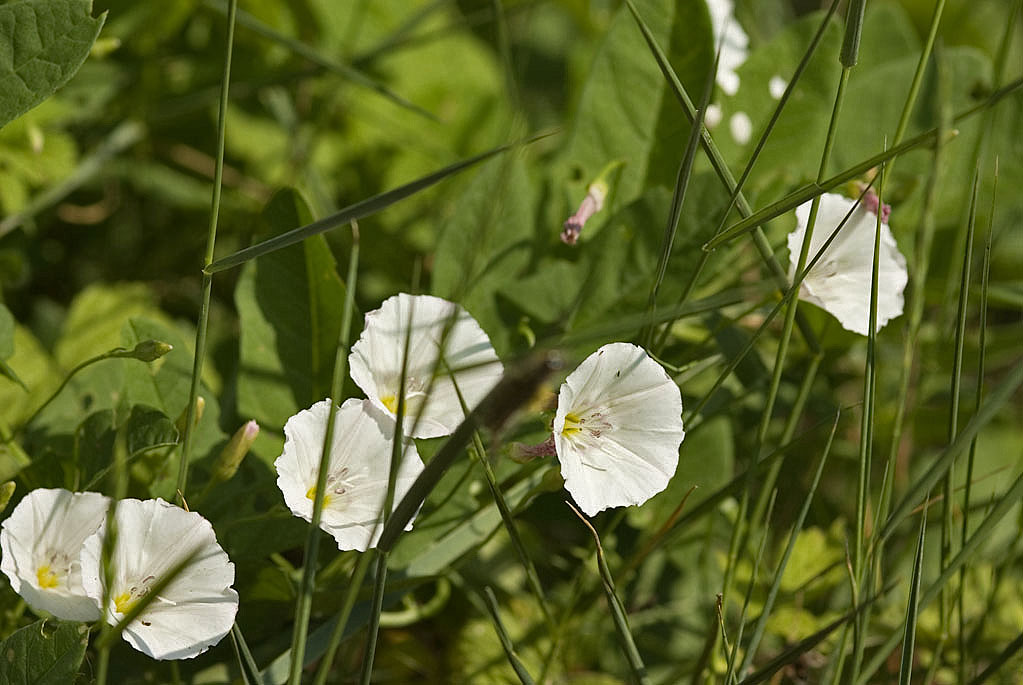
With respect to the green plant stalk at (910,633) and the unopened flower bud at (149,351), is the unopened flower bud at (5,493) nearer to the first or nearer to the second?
the unopened flower bud at (149,351)

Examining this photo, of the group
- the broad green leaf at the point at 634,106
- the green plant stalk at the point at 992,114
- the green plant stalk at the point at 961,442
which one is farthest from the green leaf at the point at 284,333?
the green plant stalk at the point at 992,114

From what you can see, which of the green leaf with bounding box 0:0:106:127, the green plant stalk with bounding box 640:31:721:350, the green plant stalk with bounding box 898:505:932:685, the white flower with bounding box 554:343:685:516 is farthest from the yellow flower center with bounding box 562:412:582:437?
the green leaf with bounding box 0:0:106:127

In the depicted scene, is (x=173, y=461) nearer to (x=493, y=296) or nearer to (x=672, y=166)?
(x=493, y=296)

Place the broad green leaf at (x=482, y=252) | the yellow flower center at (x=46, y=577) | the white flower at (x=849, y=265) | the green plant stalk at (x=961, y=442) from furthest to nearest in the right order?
the broad green leaf at (x=482, y=252)
the white flower at (x=849, y=265)
the yellow flower center at (x=46, y=577)
the green plant stalk at (x=961, y=442)

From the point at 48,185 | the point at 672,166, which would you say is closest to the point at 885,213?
the point at 672,166

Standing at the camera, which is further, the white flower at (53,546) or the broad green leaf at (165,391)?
the broad green leaf at (165,391)

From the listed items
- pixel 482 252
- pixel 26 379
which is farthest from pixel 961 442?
pixel 26 379
